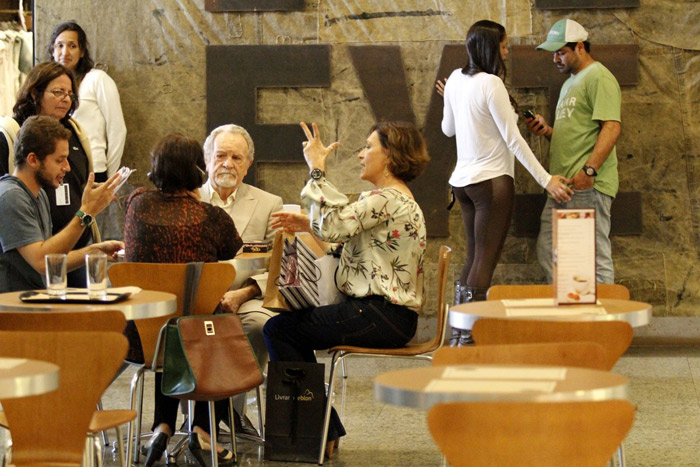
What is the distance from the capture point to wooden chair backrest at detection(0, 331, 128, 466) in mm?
2346

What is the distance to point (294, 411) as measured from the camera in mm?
3781

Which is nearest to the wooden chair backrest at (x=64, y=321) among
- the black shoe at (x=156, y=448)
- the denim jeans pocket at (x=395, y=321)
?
the black shoe at (x=156, y=448)

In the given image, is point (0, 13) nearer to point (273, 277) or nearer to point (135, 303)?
point (273, 277)

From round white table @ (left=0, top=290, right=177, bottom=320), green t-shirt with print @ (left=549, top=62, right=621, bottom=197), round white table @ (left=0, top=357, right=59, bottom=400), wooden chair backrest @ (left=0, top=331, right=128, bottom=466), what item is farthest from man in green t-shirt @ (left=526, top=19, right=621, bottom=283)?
round white table @ (left=0, top=357, right=59, bottom=400)

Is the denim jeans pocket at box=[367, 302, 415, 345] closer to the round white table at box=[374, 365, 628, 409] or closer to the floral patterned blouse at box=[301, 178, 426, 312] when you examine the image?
the floral patterned blouse at box=[301, 178, 426, 312]

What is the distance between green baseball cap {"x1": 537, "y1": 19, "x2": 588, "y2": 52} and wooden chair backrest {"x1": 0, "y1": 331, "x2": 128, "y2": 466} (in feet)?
13.0

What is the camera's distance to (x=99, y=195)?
3.90 m

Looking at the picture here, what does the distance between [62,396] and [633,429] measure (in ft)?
8.62

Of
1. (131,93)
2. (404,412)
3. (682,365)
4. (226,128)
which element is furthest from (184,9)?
(682,365)

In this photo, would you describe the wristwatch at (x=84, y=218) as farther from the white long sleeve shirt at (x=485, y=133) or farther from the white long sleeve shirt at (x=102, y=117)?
the white long sleeve shirt at (x=485, y=133)

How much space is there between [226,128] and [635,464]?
2239 millimetres

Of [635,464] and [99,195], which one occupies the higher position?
[99,195]

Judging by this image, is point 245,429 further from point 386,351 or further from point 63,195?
point 63,195

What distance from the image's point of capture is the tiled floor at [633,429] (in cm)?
379
